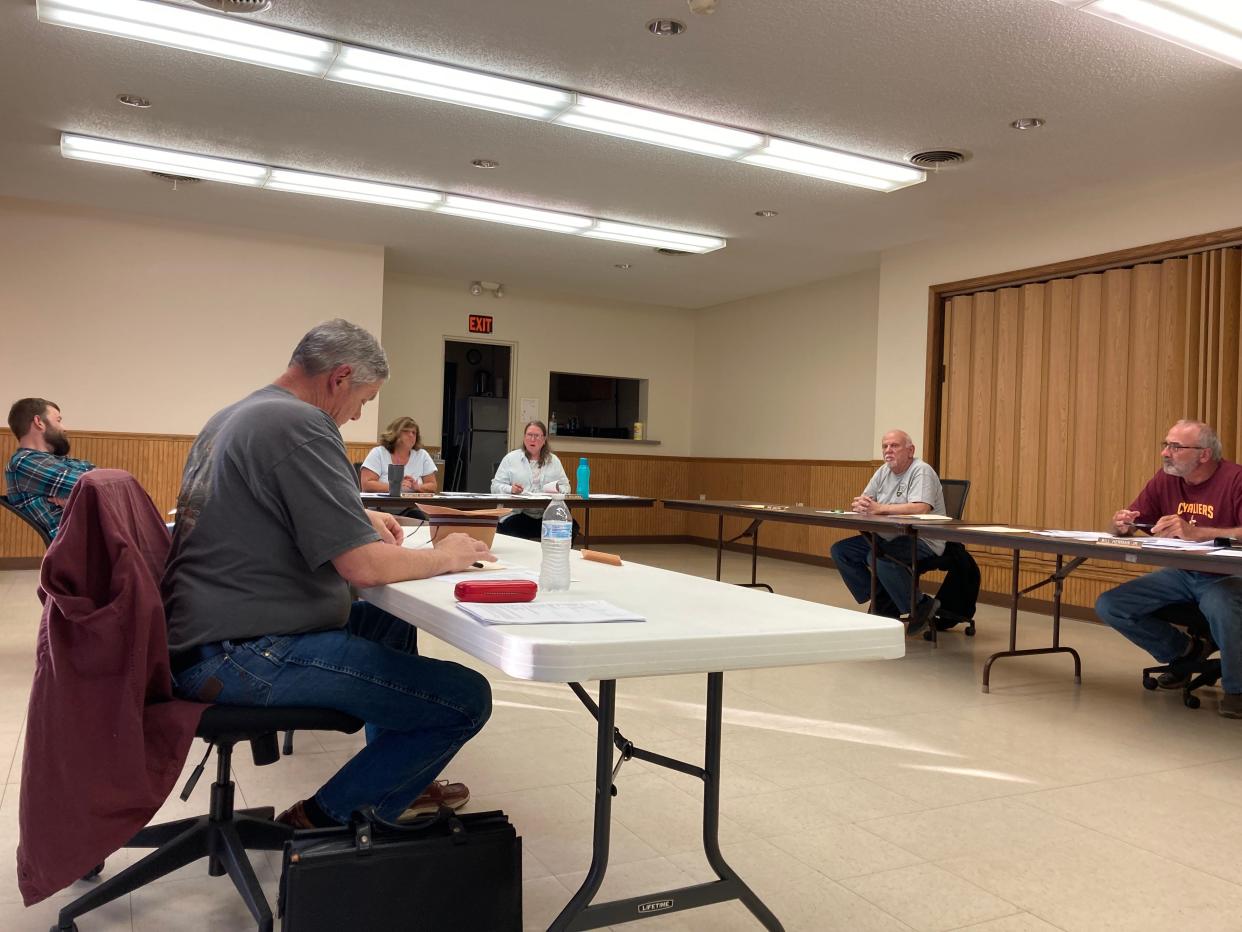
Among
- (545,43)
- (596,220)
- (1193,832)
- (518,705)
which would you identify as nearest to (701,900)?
(1193,832)

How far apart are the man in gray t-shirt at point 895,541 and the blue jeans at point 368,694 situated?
3888 millimetres

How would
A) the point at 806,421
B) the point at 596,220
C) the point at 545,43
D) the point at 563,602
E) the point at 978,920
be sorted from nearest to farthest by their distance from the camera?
the point at 563,602, the point at 978,920, the point at 545,43, the point at 596,220, the point at 806,421

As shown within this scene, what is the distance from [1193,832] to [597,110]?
3883 mm

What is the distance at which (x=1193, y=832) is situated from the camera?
8.54 ft

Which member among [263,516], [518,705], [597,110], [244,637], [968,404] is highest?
[597,110]

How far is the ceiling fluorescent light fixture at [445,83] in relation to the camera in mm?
3924

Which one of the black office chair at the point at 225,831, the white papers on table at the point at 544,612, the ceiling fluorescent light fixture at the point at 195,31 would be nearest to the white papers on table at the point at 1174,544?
the white papers on table at the point at 544,612

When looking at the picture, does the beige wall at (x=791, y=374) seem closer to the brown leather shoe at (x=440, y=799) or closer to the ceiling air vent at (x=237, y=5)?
the ceiling air vent at (x=237, y=5)

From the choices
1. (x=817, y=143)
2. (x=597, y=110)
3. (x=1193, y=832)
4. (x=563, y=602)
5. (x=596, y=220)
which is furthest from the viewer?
(x=596, y=220)

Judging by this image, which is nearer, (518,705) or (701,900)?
(701,900)

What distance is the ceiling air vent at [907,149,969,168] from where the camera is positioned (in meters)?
5.29

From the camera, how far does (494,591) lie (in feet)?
5.40

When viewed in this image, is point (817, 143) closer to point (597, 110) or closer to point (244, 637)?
point (597, 110)

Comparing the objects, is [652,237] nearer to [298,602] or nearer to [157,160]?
[157,160]
